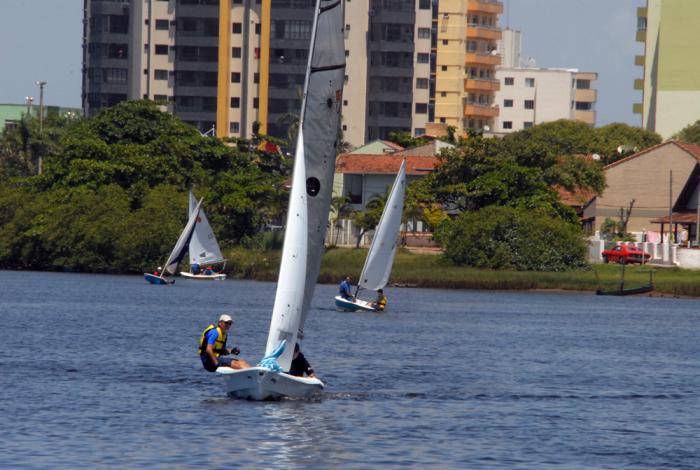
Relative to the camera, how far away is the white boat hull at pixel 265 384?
38.4 meters

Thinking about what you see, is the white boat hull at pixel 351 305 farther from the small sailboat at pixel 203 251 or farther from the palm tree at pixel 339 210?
the palm tree at pixel 339 210

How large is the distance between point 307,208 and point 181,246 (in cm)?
7771

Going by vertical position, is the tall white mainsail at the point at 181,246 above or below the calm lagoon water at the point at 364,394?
above

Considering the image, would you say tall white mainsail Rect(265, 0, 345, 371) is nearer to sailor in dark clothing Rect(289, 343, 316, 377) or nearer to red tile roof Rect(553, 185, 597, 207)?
sailor in dark clothing Rect(289, 343, 316, 377)

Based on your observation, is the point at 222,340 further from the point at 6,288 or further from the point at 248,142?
the point at 248,142

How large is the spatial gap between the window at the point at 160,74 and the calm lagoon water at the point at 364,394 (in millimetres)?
116585

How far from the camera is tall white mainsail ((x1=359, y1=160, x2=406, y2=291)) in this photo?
273 feet

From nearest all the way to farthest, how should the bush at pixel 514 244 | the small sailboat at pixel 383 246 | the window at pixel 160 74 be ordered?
the small sailboat at pixel 383 246 → the bush at pixel 514 244 → the window at pixel 160 74

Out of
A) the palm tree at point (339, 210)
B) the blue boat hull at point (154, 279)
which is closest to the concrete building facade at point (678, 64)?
the palm tree at point (339, 210)

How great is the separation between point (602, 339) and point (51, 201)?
220 feet

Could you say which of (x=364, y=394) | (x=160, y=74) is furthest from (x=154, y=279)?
(x=160, y=74)

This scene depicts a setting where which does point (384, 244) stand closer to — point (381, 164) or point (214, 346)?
point (214, 346)

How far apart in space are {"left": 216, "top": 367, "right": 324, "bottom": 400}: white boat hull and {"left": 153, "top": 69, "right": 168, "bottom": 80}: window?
6345 inches

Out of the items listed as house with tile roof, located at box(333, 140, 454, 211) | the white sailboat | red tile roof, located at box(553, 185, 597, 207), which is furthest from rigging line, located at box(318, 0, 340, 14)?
red tile roof, located at box(553, 185, 597, 207)
